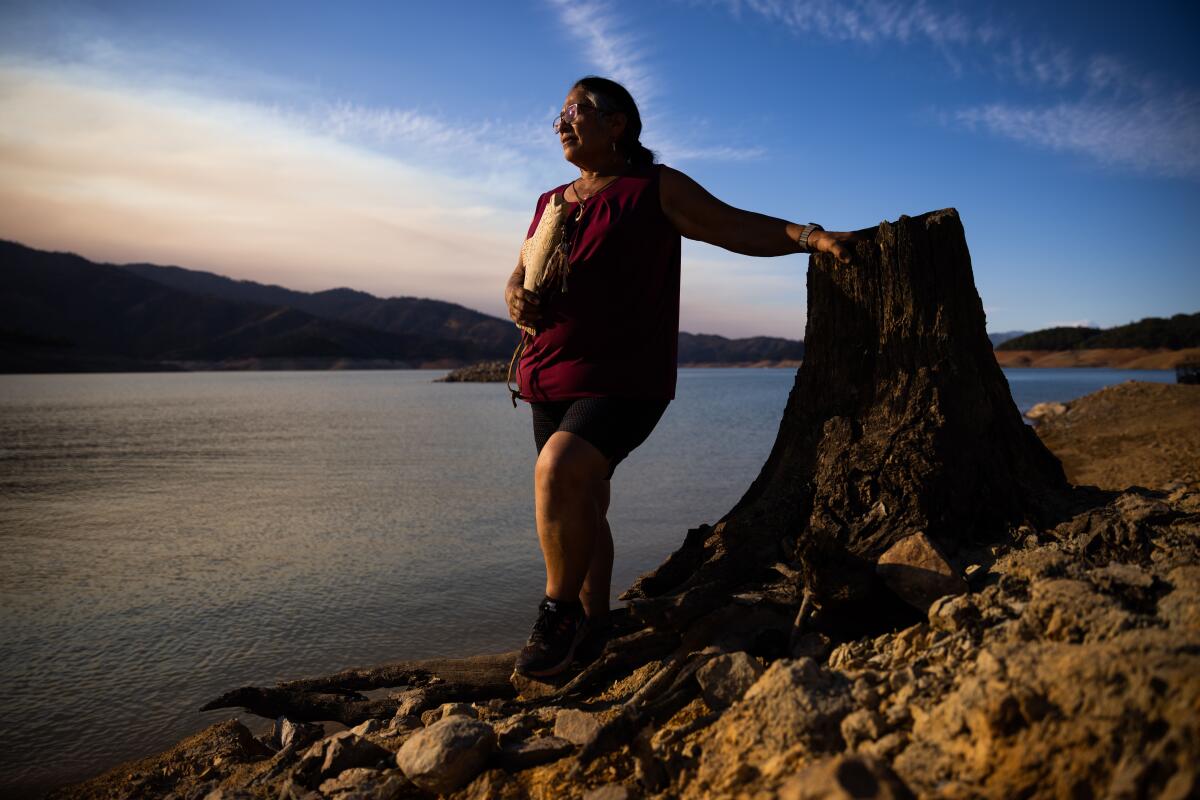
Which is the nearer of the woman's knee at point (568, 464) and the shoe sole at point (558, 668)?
the woman's knee at point (568, 464)

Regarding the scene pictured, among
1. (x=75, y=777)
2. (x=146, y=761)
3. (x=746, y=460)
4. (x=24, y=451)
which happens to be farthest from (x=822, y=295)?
(x=24, y=451)

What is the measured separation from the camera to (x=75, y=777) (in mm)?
3469

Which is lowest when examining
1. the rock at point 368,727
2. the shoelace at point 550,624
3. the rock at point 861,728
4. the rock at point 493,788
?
the rock at point 368,727

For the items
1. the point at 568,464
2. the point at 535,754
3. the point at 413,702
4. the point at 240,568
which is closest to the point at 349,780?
the point at 535,754

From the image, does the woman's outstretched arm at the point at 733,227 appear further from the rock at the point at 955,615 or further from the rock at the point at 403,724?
the rock at the point at 403,724

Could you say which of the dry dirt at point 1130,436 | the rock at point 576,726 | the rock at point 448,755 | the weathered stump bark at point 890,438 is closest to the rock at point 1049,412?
the dry dirt at point 1130,436

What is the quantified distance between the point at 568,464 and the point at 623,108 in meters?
1.60

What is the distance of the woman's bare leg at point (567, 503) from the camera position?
8.88ft

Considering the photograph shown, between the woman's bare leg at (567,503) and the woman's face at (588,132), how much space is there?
4.07 feet

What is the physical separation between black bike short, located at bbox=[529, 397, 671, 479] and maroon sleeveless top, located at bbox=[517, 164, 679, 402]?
43mm

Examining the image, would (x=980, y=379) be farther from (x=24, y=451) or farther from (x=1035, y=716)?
(x=24, y=451)

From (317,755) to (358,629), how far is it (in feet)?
9.03

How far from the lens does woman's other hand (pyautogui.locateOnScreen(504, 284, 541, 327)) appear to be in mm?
3002

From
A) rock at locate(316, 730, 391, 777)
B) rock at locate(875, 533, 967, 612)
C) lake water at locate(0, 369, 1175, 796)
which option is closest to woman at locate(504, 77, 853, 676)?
rock at locate(316, 730, 391, 777)
